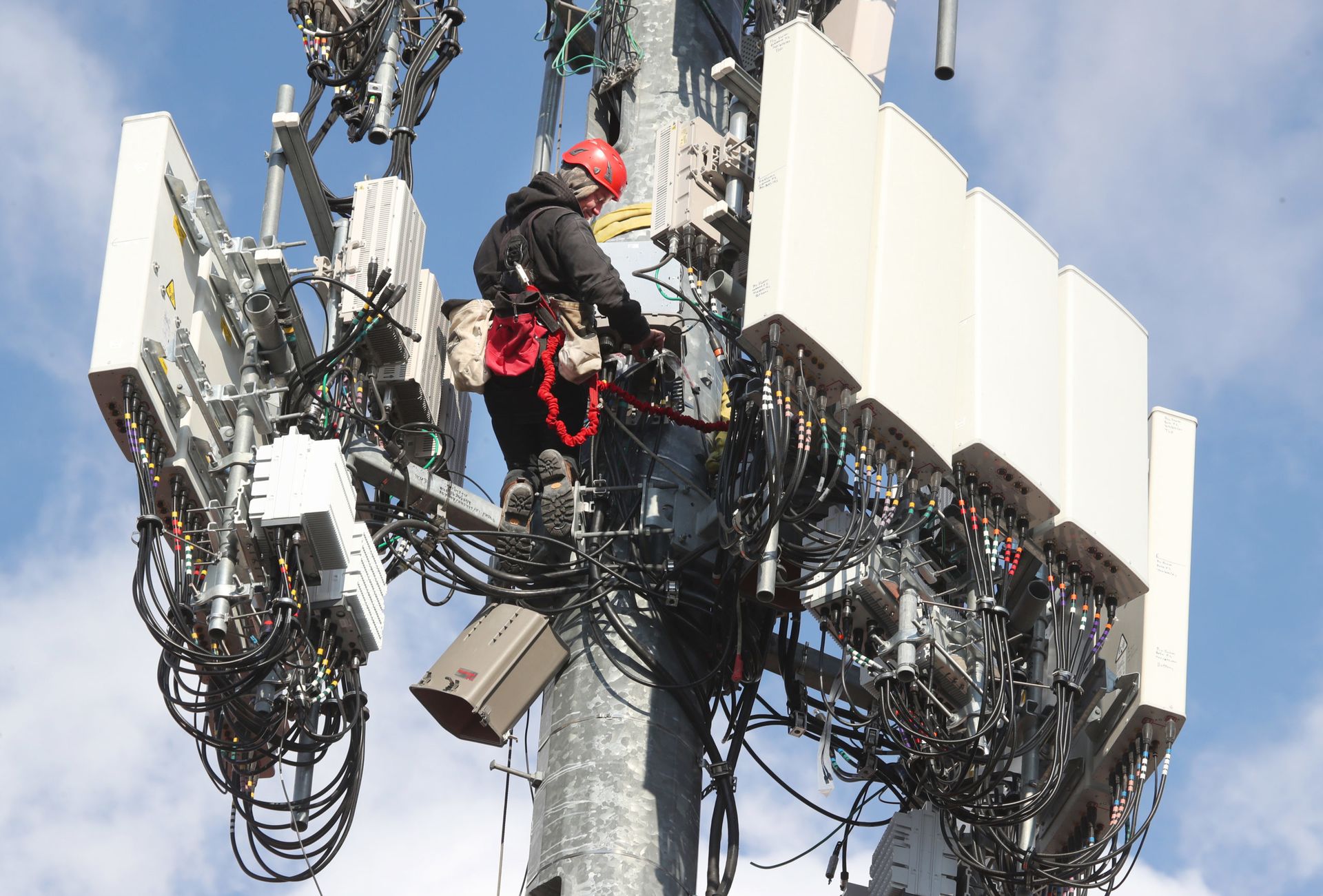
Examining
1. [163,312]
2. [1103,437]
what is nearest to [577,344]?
[163,312]

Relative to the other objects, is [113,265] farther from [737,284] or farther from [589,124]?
[589,124]

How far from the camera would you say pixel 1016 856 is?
46.0 ft

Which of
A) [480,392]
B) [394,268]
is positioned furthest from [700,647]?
[394,268]

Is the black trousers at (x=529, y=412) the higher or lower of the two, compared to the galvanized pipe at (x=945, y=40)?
lower

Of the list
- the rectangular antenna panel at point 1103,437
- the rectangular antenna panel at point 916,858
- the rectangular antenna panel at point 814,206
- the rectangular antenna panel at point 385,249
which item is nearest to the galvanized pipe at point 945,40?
the rectangular antenna panel at point 814,206

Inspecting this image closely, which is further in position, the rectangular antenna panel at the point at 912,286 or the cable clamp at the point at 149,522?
the rectangular antenna panel at the point at 912,286

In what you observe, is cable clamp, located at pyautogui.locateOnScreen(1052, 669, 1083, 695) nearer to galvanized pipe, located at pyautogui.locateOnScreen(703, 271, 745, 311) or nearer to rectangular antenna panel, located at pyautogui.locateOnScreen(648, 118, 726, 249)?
galvanized pipe, located at pyautogui.locateOnScreen(703, 271, 745, 311)

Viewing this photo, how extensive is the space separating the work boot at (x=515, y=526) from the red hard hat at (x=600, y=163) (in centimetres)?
213

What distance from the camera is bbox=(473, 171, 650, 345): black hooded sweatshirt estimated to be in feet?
45.4

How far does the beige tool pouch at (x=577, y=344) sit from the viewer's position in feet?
45.9

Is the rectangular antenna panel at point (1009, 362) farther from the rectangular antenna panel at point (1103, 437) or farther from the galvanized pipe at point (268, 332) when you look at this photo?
the galvanized pipe at point (268, 332)

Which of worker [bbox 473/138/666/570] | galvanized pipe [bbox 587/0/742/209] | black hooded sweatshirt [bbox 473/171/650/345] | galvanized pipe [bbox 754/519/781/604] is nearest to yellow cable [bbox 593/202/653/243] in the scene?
galvanized pipe [bbox 587/0/742/209]

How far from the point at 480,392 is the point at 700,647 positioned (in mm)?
2119

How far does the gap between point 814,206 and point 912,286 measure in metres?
0.89
